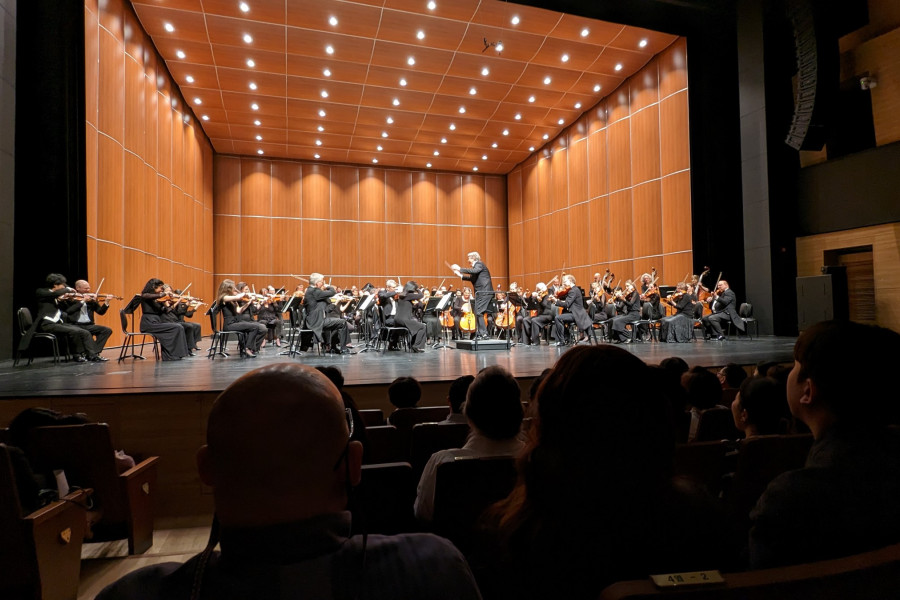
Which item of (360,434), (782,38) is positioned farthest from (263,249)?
(360,434)

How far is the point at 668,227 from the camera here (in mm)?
12180

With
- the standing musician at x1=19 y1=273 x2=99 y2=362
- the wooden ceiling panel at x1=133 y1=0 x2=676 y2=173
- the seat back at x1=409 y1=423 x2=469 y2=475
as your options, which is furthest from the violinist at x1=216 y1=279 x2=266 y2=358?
the seat back at x1=409 y1=423 x2=469 y2=475

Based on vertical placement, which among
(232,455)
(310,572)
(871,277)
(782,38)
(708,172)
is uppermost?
(782,38)

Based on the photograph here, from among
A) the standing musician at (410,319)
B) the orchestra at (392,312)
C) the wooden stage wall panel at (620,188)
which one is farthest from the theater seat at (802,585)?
the wooden stage wall panel at (620,188)

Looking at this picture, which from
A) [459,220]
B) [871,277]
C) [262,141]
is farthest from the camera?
[459,220]

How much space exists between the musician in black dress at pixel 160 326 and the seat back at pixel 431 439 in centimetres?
637

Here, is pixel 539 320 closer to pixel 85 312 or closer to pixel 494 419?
pixel 85 312

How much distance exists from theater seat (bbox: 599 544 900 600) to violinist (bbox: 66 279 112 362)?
26.2ft

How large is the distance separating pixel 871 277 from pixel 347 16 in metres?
10.7

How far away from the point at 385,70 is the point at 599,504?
13.0 m

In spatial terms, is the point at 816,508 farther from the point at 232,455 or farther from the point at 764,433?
the point at 764,433

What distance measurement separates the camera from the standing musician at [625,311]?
1027cm

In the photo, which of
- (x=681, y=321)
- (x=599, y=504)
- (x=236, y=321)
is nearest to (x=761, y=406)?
(x=599, y=504)

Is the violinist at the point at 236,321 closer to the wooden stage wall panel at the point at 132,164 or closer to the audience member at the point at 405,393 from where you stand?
the wooden stage wall panel at the point at 132,164
